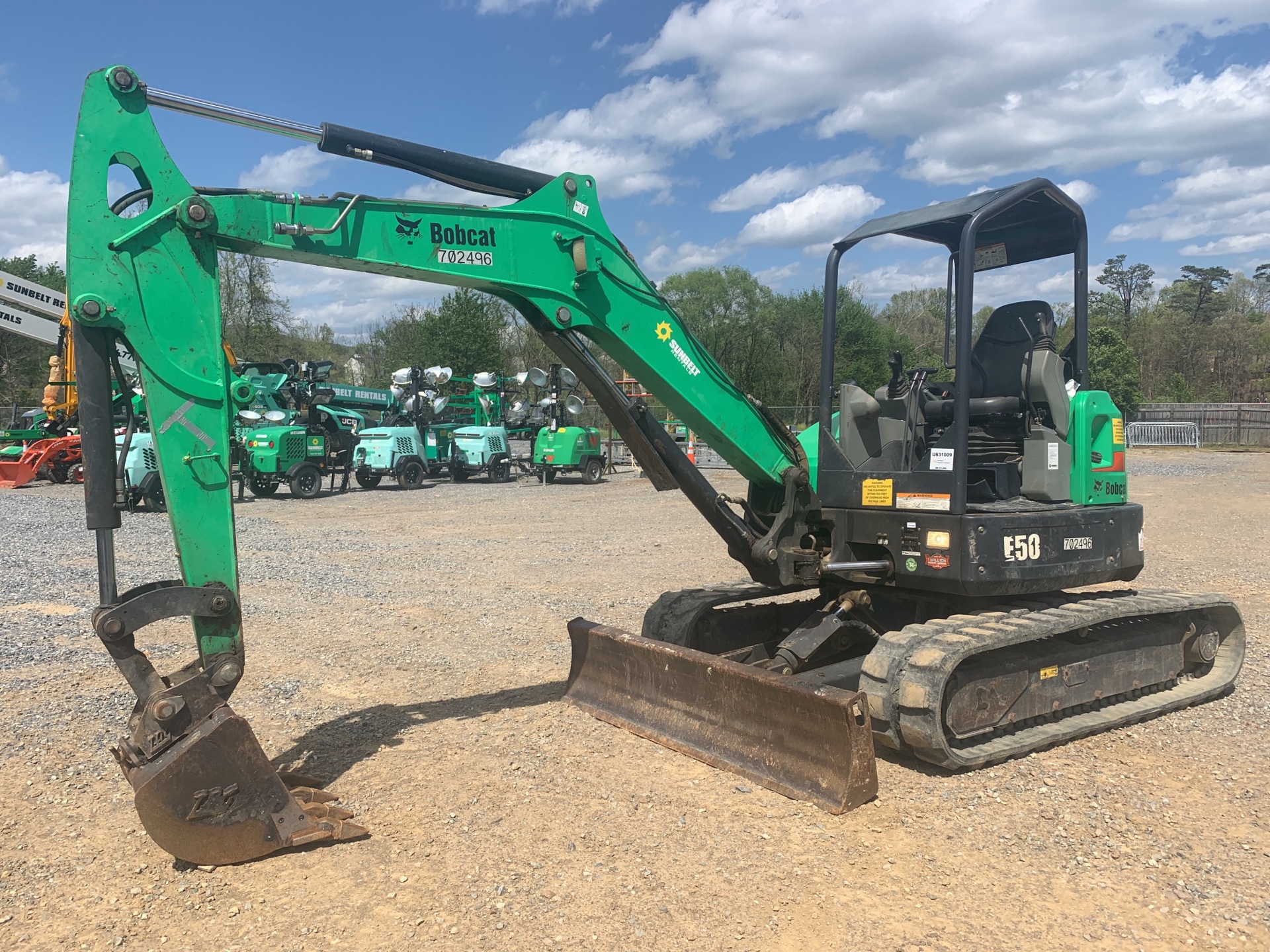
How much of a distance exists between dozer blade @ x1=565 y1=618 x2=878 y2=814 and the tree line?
94.7 ft

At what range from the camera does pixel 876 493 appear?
5.81m

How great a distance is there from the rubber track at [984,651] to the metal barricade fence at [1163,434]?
1518 inches

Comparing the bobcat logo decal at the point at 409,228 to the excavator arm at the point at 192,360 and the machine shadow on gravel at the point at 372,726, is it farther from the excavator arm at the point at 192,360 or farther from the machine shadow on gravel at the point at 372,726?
the machine shadow on gravel at the point at 372,726

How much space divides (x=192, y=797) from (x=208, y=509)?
1.19m

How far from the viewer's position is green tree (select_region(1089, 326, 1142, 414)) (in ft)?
142

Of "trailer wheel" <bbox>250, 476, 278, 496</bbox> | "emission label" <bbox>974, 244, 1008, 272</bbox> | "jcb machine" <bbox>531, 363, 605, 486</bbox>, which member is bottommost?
"trailer wheel" <bbox>250, 476, 278, 496</bbox>

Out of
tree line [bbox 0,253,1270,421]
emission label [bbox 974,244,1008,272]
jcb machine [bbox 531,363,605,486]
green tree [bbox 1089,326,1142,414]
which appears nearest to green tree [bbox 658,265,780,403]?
tree line [bbox 0,253,1270,421]

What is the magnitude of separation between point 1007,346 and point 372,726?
15.0 ft

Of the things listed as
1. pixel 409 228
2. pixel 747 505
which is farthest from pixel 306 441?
pixel 409 228

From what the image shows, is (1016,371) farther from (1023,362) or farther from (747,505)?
(747,505)

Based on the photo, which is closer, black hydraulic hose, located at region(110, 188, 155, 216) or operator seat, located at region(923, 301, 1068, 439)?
black hydraulic hose, located at region(110, 188, 155, 216)

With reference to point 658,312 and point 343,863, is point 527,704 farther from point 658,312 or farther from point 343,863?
point 658,312

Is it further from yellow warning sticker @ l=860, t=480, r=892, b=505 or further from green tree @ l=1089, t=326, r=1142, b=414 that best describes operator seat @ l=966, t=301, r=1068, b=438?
green tree @ l=1089, t=326, r=1142, b=414

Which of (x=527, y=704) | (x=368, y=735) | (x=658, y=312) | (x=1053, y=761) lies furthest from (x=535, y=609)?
(x=1053, y=761)
